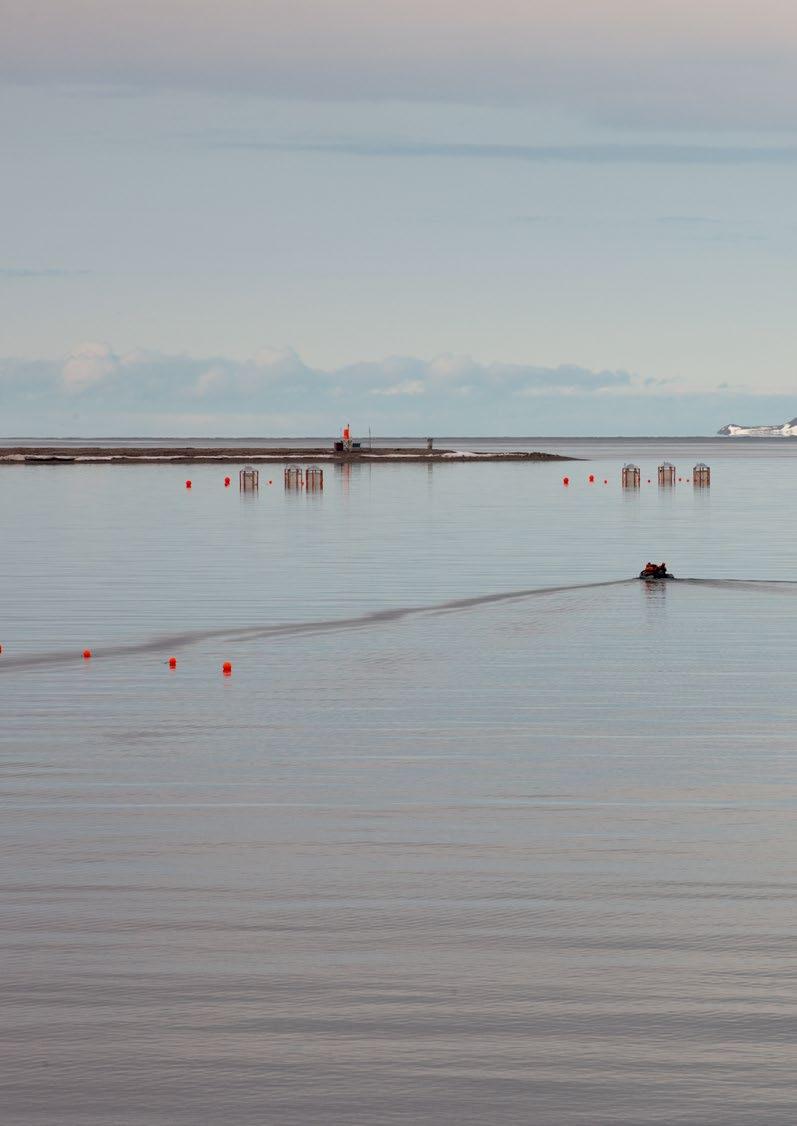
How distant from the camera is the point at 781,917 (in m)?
13.7

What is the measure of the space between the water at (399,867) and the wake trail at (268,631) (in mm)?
204

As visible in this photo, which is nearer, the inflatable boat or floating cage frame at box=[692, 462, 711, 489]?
the inflatable boat

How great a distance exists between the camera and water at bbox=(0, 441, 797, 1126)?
1048 cm

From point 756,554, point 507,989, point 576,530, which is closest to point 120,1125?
point 507,989

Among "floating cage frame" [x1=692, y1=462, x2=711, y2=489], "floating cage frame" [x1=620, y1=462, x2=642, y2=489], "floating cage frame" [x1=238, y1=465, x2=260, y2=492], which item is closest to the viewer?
"floating cage frame" [x1=238, y1=465, x2=260, y2=492]

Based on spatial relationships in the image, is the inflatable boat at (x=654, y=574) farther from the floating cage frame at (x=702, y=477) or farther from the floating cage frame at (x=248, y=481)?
the floating cage frame at (x=702, y=477)

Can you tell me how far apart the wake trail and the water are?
204 mm

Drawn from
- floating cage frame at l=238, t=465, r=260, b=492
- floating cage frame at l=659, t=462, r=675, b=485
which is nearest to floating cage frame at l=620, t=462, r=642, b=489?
floating cage frame at l=659, t=462, r=675, b=485

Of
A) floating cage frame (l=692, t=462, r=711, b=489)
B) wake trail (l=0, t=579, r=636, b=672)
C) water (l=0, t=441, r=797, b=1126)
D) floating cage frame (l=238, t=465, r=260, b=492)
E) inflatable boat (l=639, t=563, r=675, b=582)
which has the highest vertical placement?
floating cage frame (l=692, t=462, r=711, b=489)

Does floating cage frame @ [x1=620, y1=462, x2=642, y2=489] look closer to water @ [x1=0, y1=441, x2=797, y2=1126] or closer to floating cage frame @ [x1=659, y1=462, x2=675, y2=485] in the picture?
floating cage frame @ [x1=659, y1=462, x2=675, y2=485]

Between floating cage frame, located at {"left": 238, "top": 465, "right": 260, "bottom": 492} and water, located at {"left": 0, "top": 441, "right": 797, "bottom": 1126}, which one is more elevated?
floating cage frame, located at {"left": 238, "top": 465, "right": 260, "bottom": 492}

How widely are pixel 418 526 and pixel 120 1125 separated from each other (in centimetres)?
6806

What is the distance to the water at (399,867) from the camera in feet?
34.4

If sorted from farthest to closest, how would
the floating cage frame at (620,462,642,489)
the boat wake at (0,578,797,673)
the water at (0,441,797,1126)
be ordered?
the floating cage frame at (620,462,642,489), the boat wake at (0,578,797,673), the water at (0,441,797,1126)
